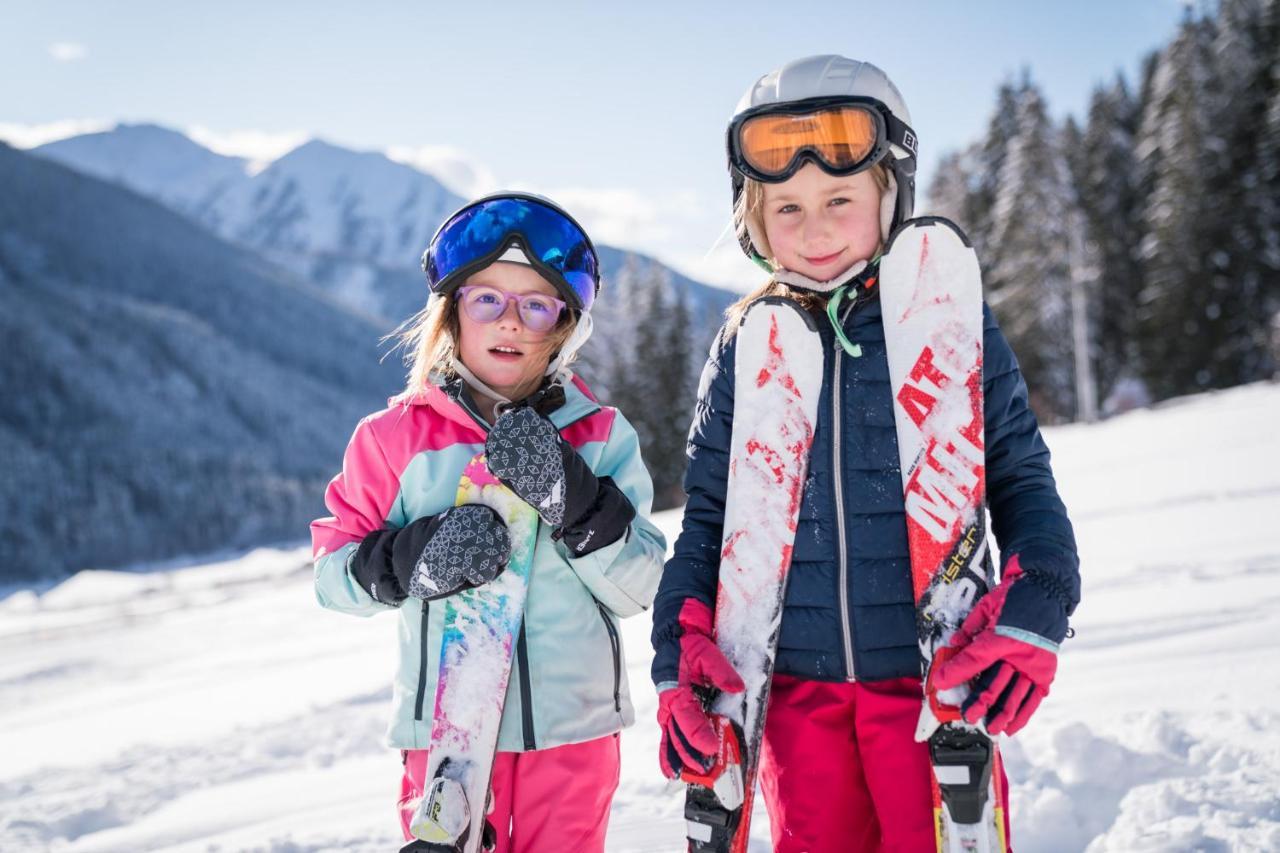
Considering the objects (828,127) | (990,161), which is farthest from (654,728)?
(990,161)

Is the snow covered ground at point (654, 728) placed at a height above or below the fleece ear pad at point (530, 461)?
below

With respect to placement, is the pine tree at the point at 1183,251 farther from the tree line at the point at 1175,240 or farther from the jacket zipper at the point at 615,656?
the jacket zipper at the point at 615,656

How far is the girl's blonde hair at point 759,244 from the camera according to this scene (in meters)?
2.18

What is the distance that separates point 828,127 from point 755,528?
3.39ft

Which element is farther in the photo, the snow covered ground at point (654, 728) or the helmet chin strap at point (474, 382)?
the snow covered ground at point (654, 728)

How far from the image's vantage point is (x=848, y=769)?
195cm

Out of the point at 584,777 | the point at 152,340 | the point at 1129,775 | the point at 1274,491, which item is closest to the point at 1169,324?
the point at 1274,491

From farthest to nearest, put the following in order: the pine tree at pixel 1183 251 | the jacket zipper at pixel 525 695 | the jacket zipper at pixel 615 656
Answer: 1. the pine tree at pixel 1183 251
2. the jacket zipper at pixel 615 656
3. the jacket zipper at pixel 525 695

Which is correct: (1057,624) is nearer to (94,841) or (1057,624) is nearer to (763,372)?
(763,372)

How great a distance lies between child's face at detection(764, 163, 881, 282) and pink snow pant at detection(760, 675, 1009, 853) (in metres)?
1.04

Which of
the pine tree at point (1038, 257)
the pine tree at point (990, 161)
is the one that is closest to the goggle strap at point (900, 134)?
the pine tree at point (1038, 257)

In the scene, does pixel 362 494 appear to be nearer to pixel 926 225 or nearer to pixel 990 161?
pixel 926 225

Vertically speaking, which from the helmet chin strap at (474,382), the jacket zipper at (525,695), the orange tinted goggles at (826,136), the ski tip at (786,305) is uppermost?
the orange tinted goggles at (826,136)

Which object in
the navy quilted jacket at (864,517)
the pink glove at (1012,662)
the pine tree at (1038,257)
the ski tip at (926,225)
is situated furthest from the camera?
the pine tree at (1038,257)
